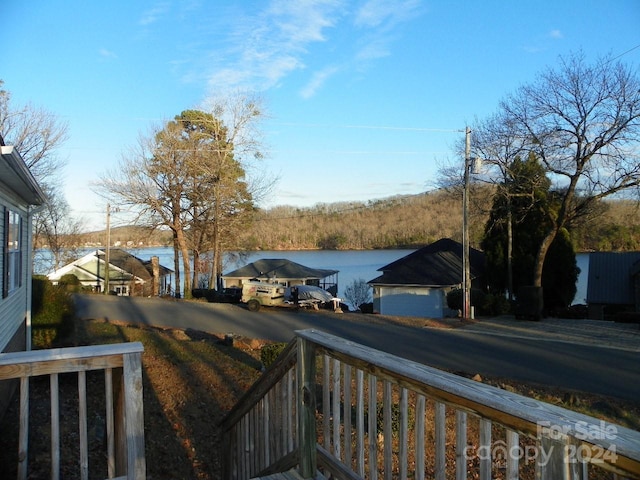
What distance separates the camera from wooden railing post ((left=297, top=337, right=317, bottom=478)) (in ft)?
9.87

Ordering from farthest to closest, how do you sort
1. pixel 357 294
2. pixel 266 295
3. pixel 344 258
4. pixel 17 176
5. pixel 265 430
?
pixel 344 258, pixel 357 294, pixel 266 295, pixel 17 176, pixel 265 430

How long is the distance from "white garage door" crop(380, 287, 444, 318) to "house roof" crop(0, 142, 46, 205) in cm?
2086

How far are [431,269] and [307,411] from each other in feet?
87.5

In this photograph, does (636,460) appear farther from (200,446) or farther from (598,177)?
(598,177)

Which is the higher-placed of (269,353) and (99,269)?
(99,269)

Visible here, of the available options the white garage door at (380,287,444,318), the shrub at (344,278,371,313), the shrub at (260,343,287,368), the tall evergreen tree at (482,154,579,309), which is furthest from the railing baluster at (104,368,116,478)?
the shrub at (344,278,371,313)

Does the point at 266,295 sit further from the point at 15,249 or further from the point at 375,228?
the point at 375,228

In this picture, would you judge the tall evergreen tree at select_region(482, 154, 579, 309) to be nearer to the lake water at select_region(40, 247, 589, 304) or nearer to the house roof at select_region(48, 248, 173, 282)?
the lake water at select_region(40, 247, 589, 304)

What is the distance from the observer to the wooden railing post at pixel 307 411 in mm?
3010

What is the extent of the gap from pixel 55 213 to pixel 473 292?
3356 centimetres

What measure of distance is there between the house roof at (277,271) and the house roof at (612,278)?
1655 centimetres

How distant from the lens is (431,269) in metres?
28.9

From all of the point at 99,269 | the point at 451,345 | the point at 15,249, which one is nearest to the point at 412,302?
the point at 451,345

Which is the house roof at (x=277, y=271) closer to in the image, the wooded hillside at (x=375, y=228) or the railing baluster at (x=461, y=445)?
the wooded hillside at (x=375, y=228)
